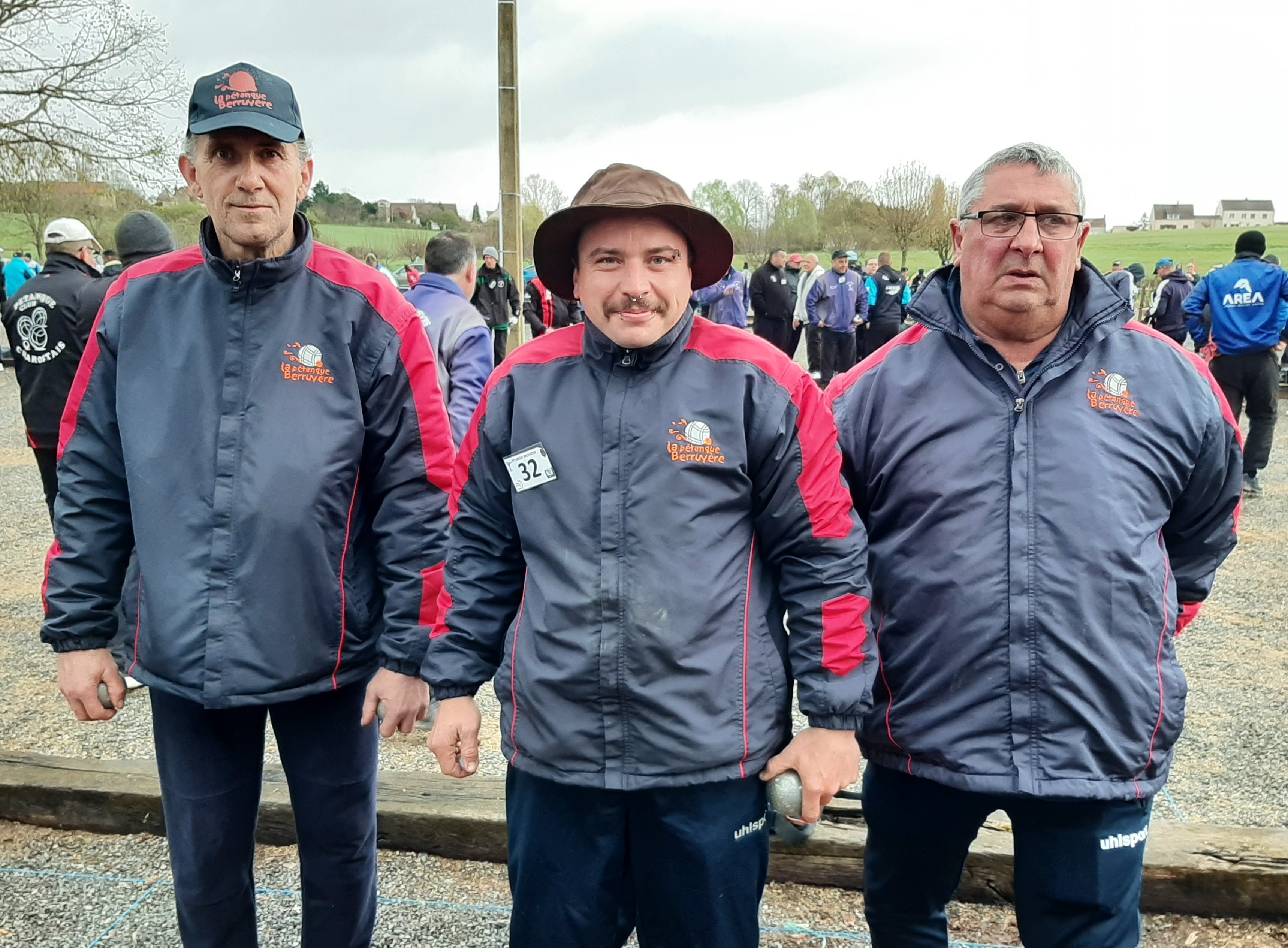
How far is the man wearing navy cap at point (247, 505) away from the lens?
2.03m

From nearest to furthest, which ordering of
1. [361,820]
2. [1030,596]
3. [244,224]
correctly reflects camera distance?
[1030,596], [244,224], [361,820]

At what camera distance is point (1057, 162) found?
6.75ft

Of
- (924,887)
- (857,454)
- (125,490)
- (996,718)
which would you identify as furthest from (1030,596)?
(125,490)

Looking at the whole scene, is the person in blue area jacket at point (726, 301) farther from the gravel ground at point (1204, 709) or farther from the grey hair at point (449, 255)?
the grey hair at point (449, 255)

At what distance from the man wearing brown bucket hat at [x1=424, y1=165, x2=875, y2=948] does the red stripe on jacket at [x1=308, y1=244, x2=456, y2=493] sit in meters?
0.23

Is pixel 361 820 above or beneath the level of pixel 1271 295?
beneath

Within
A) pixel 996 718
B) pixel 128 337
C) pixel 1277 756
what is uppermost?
pixel 128 337

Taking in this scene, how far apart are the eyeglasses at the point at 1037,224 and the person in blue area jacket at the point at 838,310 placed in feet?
38.8

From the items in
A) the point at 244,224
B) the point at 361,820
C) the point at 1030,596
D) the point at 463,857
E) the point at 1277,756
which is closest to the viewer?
the point at 1030,596

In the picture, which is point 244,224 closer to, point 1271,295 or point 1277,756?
point 1277,756

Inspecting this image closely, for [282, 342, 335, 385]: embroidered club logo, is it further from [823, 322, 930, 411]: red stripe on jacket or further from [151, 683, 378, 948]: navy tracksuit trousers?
[823, 322, 930, 411]: red stripe on jacket

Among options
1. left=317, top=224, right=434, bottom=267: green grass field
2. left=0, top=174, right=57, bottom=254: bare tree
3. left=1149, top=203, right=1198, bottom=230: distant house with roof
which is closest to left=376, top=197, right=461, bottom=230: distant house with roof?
left=317, top=224, right=434, bottom=267: green grass field

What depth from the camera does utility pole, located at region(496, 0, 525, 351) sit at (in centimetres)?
1073

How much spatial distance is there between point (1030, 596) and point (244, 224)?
1788 millimetres
